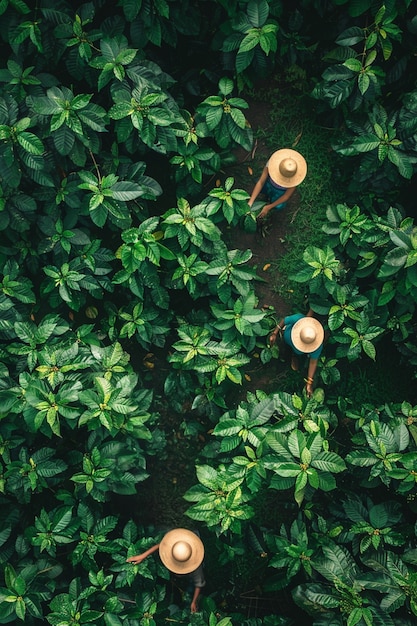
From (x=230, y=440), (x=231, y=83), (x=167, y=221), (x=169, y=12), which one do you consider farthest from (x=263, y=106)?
(x=230, y=440)

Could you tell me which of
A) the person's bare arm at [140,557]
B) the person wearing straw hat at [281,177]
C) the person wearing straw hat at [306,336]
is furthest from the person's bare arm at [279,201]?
the person's bare arm at [140,557]

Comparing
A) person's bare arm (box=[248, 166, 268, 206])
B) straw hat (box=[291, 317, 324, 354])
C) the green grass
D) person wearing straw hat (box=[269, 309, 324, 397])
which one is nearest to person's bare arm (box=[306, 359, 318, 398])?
person wearing straw hat (box=[269, 309, 324, 397])

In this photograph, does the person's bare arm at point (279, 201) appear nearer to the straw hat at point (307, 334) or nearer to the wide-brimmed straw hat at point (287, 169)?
the wide-brimmed straw hat at point (287, 169)

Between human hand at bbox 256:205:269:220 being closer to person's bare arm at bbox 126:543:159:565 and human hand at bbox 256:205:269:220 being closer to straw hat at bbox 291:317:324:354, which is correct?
straw hat at bbox 291:317:324:354

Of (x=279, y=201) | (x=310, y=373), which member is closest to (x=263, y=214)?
(x=279, y=201)

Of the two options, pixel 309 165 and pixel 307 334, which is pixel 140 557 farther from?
pixel 309 165

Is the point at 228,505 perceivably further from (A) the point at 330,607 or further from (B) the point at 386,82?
(B) the point at 386,82
